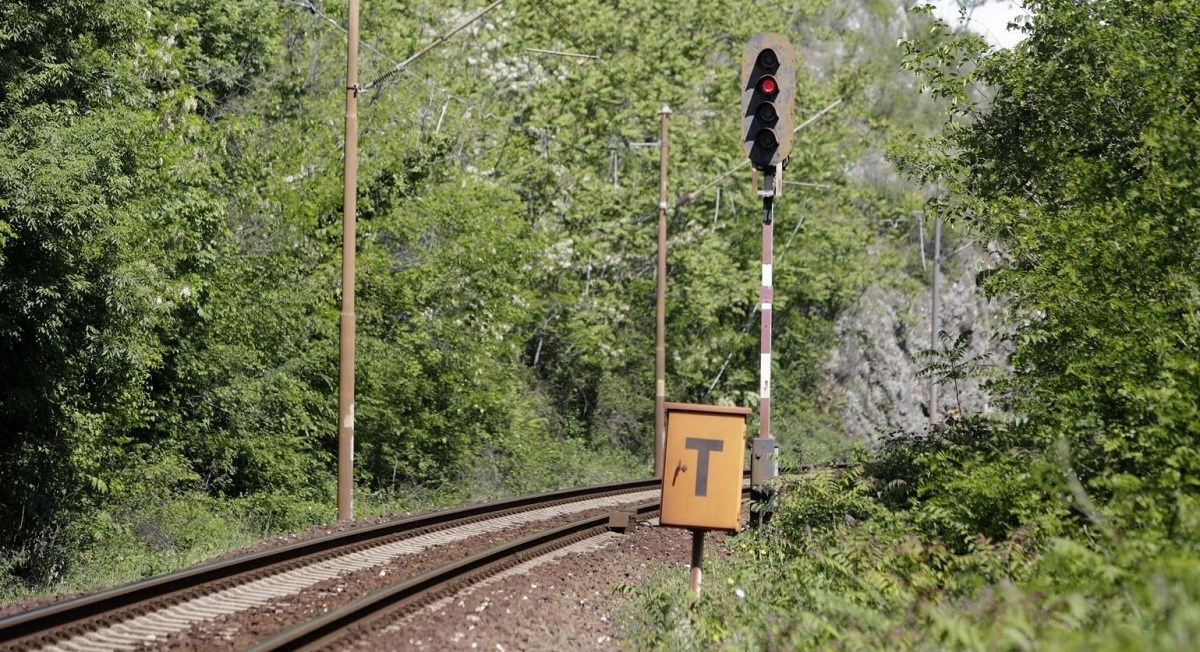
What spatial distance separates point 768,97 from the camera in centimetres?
1433

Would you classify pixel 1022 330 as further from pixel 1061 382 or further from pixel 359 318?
pixel 359 318

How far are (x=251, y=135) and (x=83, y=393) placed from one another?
32.1ft

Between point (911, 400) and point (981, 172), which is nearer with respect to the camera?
point (981, 172)

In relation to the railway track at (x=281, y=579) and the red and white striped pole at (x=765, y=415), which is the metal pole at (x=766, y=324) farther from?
the railway track at (x=281, y=579)

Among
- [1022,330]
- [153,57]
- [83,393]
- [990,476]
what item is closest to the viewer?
[990,476]

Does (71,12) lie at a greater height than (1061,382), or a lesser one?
greater

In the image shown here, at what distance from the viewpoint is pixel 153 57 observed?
2384cm

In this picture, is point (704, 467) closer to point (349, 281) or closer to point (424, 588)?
point (424, 588)

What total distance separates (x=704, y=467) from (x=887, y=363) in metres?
42.5

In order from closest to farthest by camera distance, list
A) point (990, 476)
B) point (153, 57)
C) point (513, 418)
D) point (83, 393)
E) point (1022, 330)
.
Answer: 1. point (990, 476)
2. point (1022, 330)
3. point (83, 393)
4. point (153, 57)
5. point (513, 418)

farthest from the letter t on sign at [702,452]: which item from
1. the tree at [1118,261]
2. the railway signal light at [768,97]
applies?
the railway signal light at [768,97]

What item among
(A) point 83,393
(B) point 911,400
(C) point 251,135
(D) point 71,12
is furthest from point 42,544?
(B) point 911,400

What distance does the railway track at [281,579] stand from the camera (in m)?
9.59

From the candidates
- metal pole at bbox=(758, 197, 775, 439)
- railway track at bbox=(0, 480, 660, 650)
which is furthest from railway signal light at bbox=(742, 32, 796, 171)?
railway track at bbox=(0, 480, 660, 650)
